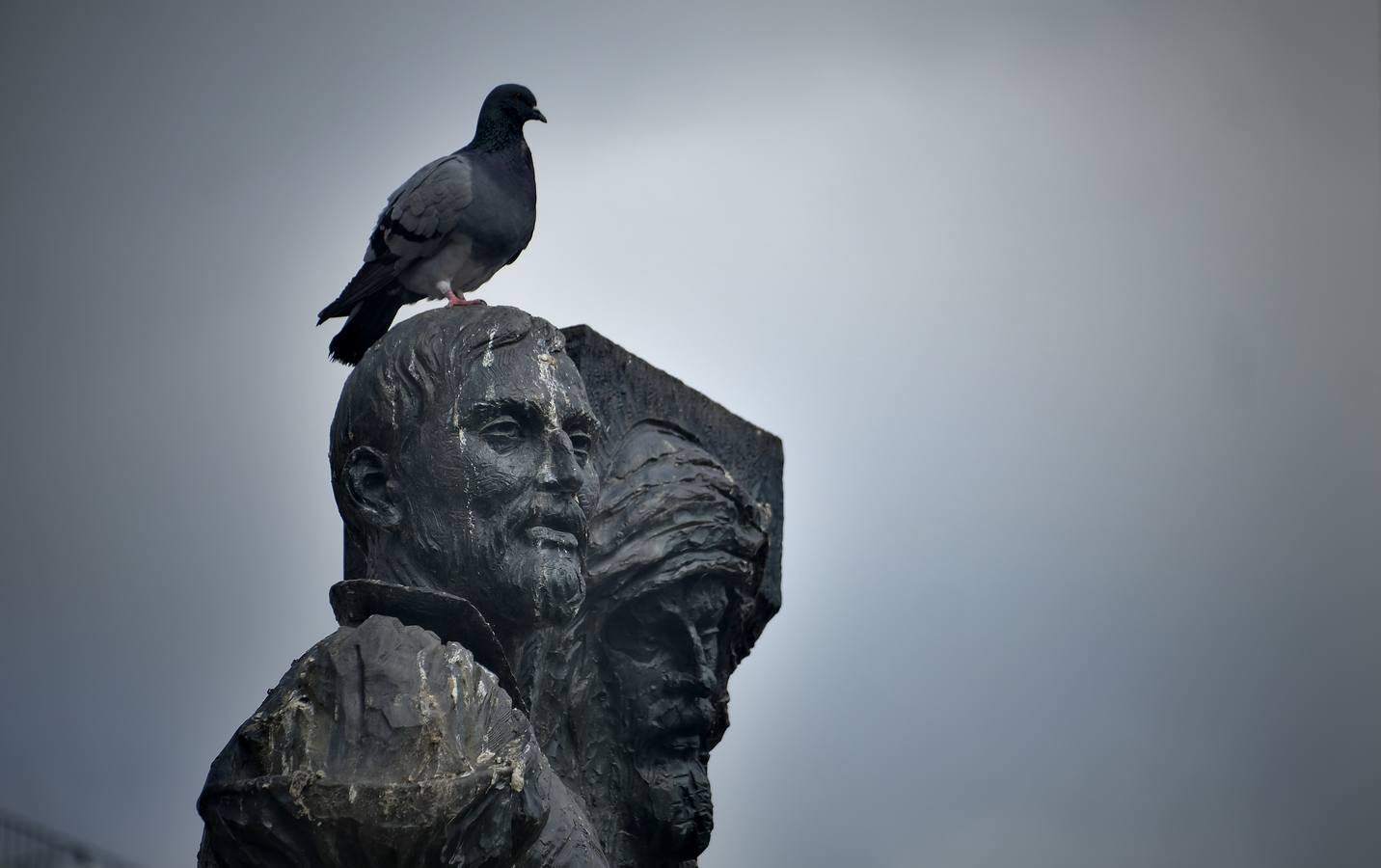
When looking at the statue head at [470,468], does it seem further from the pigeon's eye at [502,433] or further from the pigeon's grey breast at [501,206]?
the pigeon's grey breast at [501,206]

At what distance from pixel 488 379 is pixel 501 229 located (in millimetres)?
561

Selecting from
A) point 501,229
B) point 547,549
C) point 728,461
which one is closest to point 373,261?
point 501,229

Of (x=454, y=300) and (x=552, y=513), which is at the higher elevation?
(x=454, y=300)

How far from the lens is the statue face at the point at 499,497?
429 cm

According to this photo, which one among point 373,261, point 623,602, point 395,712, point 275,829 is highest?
point 373,261

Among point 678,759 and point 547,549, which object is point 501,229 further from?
point 678,759

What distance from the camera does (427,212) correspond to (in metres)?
4.75

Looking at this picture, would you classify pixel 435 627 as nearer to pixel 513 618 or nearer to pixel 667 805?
pixel 513 618

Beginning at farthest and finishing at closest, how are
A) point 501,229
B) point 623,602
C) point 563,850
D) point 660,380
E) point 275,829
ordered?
1. point 660,380
2. point 623,602
3. point 501,229
4. point 563,850
5. point 275,829

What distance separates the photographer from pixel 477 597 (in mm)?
4305

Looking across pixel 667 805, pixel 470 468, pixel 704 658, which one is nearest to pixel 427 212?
pixel 470 468

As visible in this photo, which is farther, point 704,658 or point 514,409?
point 704,658

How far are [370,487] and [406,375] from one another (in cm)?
27

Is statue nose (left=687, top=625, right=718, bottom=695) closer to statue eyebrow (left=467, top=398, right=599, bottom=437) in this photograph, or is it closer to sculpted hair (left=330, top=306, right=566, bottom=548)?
statue eyebrow (left=467, top=398, right=599, bottom=437)
